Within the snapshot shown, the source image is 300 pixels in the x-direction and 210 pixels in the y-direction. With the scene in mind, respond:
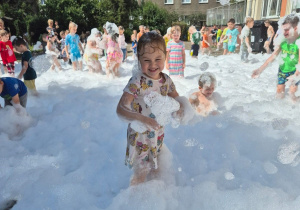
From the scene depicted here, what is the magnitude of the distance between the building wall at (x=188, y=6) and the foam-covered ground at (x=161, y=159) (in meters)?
30.3

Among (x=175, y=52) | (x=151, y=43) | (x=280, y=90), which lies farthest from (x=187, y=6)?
(x=151, y=43)

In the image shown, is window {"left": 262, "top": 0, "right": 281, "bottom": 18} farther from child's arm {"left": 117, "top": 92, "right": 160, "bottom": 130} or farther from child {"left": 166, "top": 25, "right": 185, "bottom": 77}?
child's arm {"left": 117, "top": 92, "right": 160, "bottom": 130}

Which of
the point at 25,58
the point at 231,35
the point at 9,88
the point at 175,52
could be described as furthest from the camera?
the point at 231,35

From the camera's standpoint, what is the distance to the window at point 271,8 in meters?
14.7

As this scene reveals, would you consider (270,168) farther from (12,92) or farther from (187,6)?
(187,6)

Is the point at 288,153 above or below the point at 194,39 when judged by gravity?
below

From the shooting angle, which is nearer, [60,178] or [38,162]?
[60,178]

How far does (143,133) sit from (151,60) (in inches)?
25.9

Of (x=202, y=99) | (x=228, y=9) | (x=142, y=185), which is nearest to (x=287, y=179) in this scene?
(x=142, y=185)

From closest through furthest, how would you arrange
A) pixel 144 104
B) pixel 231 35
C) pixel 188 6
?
pixel 144 104, pixel 231 35, pixel 188 6

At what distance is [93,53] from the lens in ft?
25.1

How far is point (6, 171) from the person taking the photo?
111 inches

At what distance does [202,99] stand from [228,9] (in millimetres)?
17812

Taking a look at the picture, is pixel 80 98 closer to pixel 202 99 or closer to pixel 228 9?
pixel 202 99
